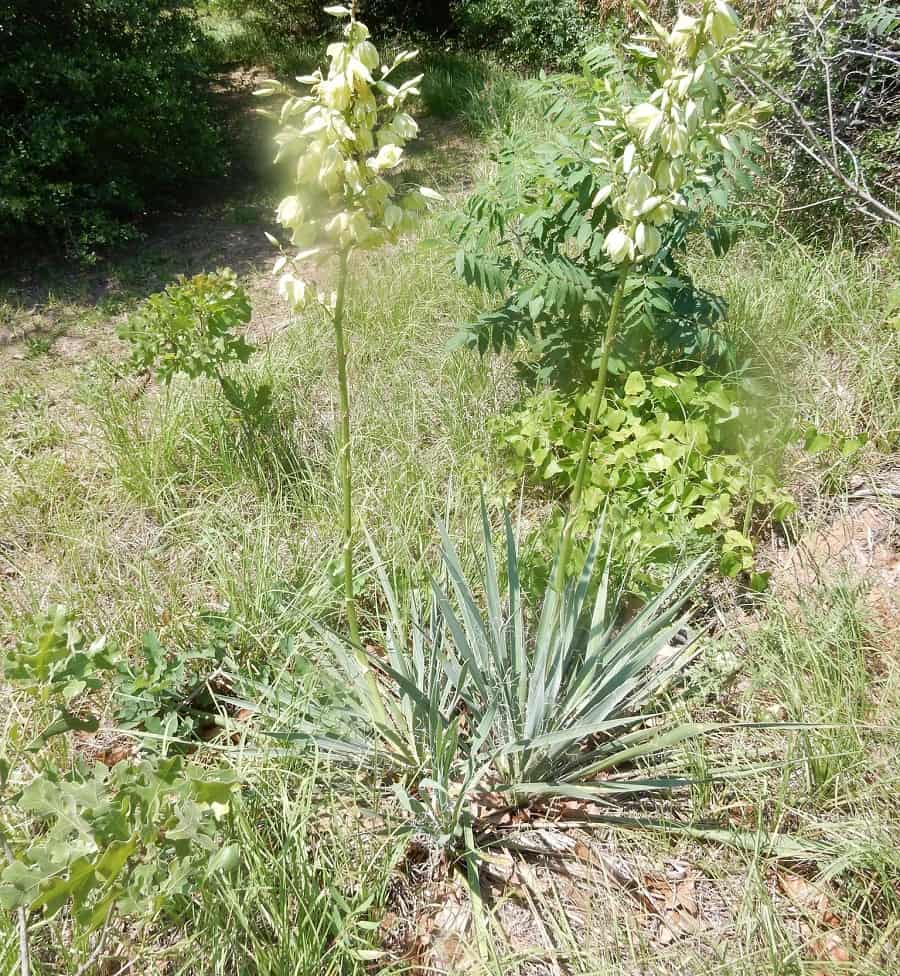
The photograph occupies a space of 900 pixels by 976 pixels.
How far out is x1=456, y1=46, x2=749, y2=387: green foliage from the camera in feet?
8.58

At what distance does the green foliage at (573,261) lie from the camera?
103 inches

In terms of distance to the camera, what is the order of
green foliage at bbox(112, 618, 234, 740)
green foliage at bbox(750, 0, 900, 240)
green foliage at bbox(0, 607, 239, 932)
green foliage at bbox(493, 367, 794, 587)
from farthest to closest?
green foliage at bbox(750, 0, 900, 240)
green foliage at bbox(493, 367, 794, 587)
green foliage at bbox(112, 618, 234, 740)
green foliage at bbox(0, 607, 239, 932)

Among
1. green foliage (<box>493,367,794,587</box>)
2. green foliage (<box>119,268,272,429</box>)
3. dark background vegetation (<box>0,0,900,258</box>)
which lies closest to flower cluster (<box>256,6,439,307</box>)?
green foliage (<box>493,367,794,587</box>)

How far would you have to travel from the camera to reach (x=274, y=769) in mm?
1736

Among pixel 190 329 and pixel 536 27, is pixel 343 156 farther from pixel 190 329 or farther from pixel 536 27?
pixel 536 27

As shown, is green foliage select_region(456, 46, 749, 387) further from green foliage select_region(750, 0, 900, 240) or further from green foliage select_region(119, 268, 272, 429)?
green foliage select_region(750, 0, 900, 240)

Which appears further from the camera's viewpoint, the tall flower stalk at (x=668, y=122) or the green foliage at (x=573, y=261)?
the green foliage at (x=573, y=261)

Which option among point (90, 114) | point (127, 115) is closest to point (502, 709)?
point (90, 114)

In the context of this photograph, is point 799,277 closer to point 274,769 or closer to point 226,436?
point 226,436

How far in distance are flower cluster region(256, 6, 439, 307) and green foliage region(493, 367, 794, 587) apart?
1.30m

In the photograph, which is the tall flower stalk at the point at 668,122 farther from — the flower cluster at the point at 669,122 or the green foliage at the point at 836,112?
the green foliage at the point at 836,112

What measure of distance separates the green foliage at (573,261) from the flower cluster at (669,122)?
3.36ft

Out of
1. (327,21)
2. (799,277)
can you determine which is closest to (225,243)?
(799,277)

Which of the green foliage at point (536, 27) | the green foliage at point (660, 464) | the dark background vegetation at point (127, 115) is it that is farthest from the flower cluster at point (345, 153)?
the green foliage at point (536, 27)
